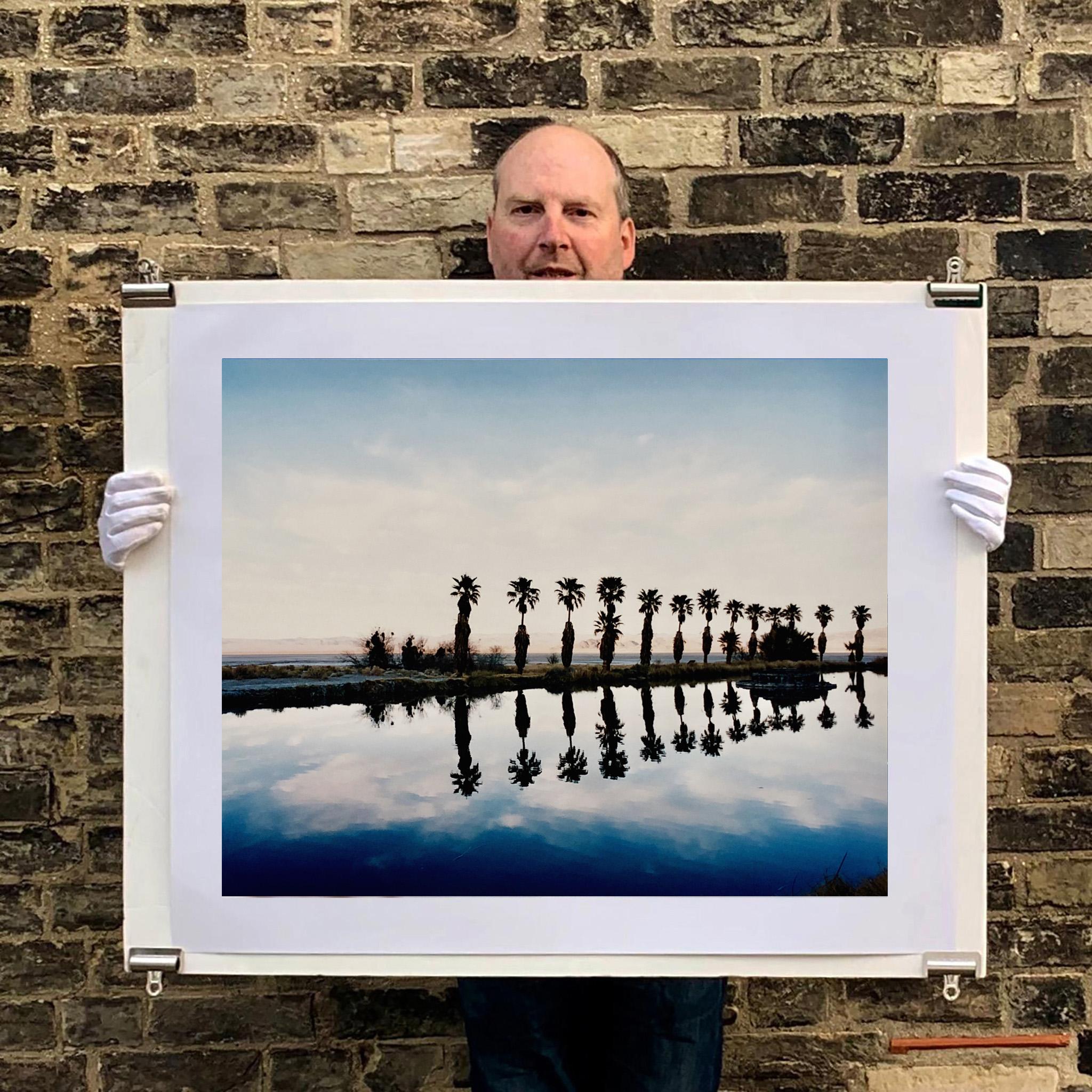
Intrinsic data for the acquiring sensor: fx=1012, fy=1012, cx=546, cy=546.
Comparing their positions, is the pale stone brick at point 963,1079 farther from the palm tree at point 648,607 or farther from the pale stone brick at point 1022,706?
the palm tree at point 648,607

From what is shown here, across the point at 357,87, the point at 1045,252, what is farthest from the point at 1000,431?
the point at 357,87

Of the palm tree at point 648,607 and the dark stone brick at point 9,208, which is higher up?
the dark stone brick at point 9,208

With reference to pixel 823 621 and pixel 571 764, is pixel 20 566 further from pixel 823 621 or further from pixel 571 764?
pixel 823 621

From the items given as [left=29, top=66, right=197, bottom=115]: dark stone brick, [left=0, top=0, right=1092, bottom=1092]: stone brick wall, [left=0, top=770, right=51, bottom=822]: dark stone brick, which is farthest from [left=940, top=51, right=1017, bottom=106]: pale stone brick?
[left=0, top=770, right=51, bottom=822]: dark stone brick

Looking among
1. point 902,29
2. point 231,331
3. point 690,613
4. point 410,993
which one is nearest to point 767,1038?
point 410,993

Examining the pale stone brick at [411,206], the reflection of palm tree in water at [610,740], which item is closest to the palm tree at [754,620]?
the reflection of palm tree in water at [610,740]

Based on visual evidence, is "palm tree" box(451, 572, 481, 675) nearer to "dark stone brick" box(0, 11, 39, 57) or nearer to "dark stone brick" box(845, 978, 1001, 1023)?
"dark stone brick" box(845, 978, 1001, 1023)
